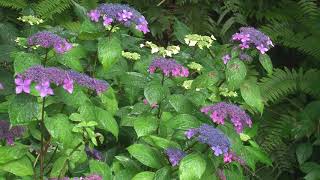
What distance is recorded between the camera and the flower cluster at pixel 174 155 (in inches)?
65.3

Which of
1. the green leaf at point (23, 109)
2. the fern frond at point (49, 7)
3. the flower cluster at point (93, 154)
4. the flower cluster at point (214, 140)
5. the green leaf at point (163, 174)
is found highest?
the green leaf at point (23, 109)

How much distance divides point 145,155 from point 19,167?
0.43 metres

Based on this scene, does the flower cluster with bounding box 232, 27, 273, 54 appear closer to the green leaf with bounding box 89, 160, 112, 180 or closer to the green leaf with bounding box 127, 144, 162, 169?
the green leaf with bounding box 127, 144, 162, 169

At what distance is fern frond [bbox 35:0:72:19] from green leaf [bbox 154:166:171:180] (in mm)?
1900

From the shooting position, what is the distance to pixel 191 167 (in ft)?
5.13

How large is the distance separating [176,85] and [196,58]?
0.38 m

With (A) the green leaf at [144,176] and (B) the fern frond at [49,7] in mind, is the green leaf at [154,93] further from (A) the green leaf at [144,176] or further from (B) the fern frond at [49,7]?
(B) the fern frond at [49,7]

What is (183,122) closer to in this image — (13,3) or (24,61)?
(24,61)

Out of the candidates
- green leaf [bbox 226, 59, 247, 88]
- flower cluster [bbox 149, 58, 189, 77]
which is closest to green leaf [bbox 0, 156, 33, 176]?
flower cluster [bbox 149, 58, 189, 77]

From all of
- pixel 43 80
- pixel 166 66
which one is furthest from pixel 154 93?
pixel 43 80

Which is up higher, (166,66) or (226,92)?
(166,66)

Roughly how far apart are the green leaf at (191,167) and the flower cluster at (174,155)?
0.07 meters

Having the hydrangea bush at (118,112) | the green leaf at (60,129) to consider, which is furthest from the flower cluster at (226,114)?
the green leaf at (60,129)

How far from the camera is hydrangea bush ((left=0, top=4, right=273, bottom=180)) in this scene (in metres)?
1.57
